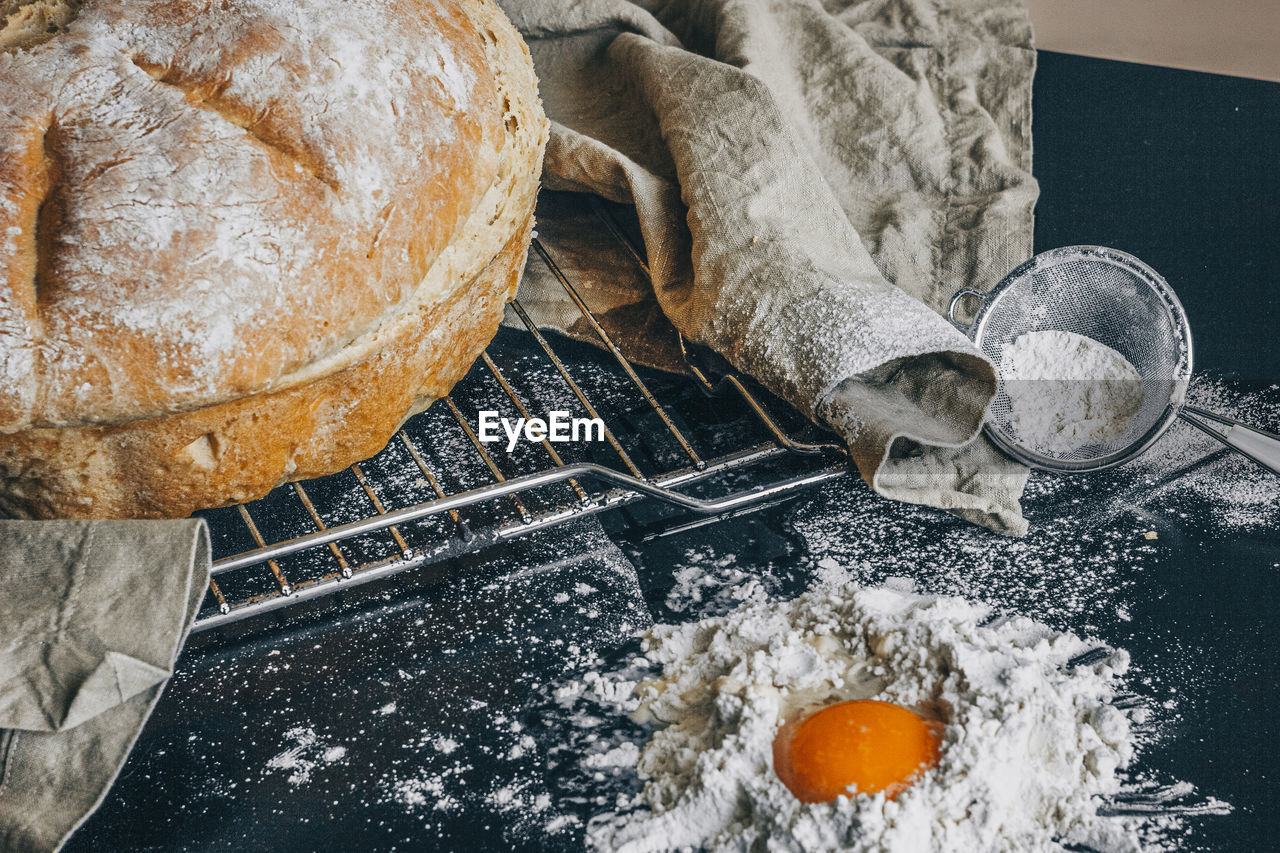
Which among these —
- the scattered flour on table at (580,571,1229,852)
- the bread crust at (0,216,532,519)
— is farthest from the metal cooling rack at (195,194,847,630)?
the scattered flour on table at (580,571,1229,852)

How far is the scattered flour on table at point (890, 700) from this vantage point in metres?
1.00

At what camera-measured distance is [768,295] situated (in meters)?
1.55

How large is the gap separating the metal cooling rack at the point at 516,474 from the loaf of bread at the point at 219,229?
0.12 meters

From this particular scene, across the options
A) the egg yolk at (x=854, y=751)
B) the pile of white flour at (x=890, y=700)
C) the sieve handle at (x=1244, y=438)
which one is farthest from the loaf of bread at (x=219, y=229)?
the sieve handle at (x=1244, y=438)

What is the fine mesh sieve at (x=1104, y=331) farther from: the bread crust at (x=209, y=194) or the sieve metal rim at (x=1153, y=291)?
the bread crust at (x=209, y=194)

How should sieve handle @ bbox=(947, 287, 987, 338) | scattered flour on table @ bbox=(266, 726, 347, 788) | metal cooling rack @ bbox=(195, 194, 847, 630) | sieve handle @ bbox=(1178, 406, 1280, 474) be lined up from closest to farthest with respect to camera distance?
1. scattered flour on table @ bbox=(266, 726, 347, 788)
2. metal cooling rack @ bbox=(195, 194, 847, 630)
3. sieve handle @ bbox=(1178, 406, 1280, 474)
4. sieve handle @ bbox=(947, 287, 987, 338)

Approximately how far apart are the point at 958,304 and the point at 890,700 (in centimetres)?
86

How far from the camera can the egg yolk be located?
101cm

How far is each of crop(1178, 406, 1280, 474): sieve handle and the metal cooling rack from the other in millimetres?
502

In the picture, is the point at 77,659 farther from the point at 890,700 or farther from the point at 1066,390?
the point at 1066,390

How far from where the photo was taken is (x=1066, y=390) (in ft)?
5.17

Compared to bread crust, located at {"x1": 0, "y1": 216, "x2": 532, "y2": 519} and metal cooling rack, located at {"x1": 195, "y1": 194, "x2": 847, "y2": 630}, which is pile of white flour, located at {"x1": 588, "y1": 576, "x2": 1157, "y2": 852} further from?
bread crust, located at {"x1": 0, "y1": 216, "x2": 532, "y2": 519}

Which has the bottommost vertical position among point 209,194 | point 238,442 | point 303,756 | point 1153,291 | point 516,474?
point 303,756

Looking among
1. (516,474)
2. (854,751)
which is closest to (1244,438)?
(854,751)
